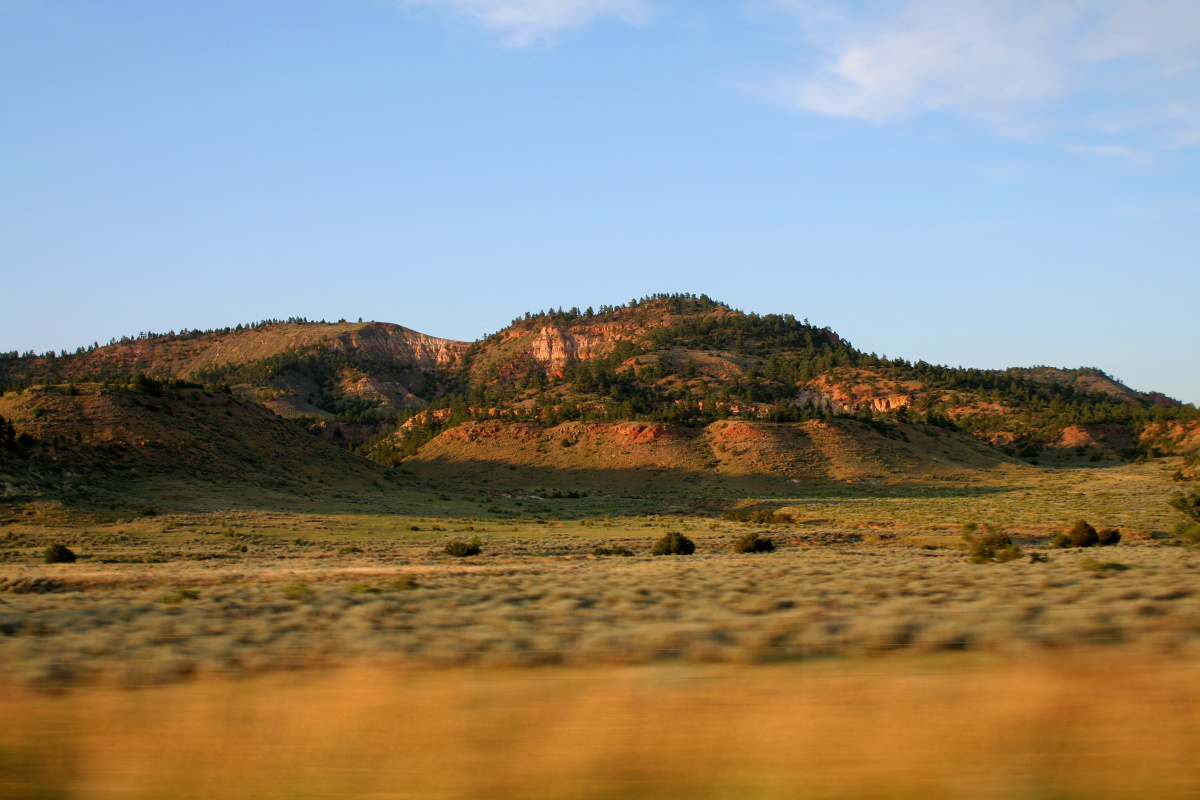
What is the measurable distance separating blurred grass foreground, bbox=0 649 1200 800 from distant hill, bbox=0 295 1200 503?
4472 cm

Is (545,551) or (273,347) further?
(273,347)

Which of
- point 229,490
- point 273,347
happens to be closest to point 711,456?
point 229,490

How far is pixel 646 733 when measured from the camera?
4926 mm

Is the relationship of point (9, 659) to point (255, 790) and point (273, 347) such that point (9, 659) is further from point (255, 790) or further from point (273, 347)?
Answer: point (273, 347)

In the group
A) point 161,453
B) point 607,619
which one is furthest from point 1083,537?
point 161,453

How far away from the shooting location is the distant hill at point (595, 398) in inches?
2331

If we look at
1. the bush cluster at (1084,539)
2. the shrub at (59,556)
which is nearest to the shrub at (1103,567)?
the bush cluster at (1084,539)

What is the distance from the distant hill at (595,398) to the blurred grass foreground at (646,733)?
44.7 meters

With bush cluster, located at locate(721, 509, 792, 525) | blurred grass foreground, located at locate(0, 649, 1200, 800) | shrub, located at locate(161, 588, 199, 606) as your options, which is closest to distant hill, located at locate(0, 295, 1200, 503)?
bush cluster, located at locate(721, 509, 792, 525)

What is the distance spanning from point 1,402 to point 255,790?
2071 inches

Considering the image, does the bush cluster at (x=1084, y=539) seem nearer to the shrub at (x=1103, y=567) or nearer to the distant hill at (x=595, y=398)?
the shrub at (x=1103, y=567)

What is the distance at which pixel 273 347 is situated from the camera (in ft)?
552

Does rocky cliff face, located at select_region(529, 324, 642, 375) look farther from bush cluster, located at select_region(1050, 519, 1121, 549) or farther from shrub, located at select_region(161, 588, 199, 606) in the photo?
shrub, located at select_region(161, 588, 199, 606)

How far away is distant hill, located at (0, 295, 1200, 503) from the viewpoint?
194 ft
